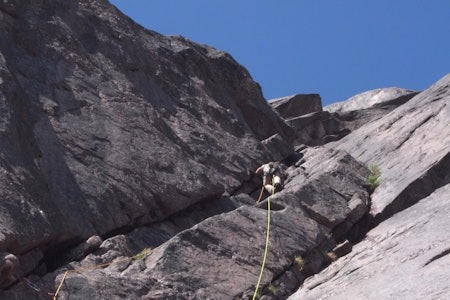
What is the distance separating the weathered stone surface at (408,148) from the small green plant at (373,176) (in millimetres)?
95

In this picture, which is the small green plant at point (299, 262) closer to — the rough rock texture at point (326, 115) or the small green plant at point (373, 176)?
the small green plant at point (373, 176)

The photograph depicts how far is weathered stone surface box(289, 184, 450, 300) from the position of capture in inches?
448

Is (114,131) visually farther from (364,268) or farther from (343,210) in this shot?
(364,268)

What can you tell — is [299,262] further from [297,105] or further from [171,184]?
[297,105]

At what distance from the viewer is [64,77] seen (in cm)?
1617

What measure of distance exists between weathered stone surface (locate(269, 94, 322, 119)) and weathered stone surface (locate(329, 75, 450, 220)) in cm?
498

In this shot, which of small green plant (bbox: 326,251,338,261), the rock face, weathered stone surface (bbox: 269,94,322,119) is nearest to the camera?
the rock face

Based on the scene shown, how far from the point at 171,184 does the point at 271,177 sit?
2.94m

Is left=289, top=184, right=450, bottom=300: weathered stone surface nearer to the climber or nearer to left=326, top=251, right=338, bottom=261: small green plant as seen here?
left=326, top=251, right=338, bottom=261: small green plant

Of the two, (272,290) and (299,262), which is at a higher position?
(299,262)

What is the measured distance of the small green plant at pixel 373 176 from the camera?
1703 centimetres

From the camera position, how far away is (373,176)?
17281 millimetres

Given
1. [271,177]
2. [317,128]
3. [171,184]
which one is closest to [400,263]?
[171,184]

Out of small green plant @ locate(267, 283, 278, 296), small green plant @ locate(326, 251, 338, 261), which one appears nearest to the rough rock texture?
small green plant @ locate(326, 251, 338, 261)
